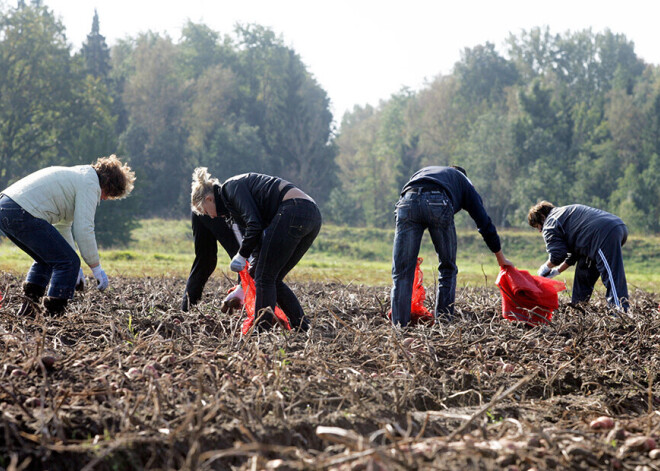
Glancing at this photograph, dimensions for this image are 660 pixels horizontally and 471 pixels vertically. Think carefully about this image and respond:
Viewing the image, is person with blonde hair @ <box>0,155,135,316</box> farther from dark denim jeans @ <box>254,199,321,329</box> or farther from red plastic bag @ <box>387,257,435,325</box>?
red plastic bag @ <box>387,257,435,325</box>

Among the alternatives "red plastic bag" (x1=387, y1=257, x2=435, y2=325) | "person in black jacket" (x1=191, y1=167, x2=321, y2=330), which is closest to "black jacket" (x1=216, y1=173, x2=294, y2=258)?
"person in black jacket" (x1=191, y1=167, x2=321, y2=330)

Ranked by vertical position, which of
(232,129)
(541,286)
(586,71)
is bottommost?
(541,286)

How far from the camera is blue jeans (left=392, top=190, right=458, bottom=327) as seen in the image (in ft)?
17.8

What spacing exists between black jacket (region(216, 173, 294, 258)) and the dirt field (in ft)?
2.56

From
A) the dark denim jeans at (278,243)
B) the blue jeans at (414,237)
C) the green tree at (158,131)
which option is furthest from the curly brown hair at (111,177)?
the green tree at (158,131)

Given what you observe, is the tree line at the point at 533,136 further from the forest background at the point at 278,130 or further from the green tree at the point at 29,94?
the green tree at the point at 29,94

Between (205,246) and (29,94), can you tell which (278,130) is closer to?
(29,94)

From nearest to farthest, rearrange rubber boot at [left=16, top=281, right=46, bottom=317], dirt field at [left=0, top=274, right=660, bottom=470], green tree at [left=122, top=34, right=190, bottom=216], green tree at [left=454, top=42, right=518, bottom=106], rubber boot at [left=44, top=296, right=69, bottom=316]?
dirt field at [left=0, top=274, right=660, bottom=470] → rubber boot at [left=44, top=296, right=69, bottom=316] → rubber boot at [left=16, top=281, right=46, bottom=317] → green tree at [left=122, top=34, right=190, bottom=216] → green tree at [left=454, top=42, right=518, bottom=106]

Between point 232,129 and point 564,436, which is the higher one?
point 232,129

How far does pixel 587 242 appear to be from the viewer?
6699 millimetres

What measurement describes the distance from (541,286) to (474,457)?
4.01m

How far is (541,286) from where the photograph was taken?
19.8 feet

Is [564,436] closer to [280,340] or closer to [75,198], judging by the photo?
[280,340]

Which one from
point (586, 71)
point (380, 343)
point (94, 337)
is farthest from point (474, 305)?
point (586, 71)
